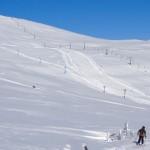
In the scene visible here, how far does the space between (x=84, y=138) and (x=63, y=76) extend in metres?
29.1

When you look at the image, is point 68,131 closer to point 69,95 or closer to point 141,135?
point 141,135

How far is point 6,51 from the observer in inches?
2520

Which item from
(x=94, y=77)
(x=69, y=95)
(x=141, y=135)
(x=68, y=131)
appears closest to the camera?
(x=141, y=135)

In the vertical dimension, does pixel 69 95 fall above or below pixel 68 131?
above

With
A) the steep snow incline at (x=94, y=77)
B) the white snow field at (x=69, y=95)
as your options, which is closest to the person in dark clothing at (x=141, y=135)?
the white snow field at (x=69, y=95)

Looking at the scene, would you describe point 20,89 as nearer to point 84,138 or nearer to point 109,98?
point 109,98

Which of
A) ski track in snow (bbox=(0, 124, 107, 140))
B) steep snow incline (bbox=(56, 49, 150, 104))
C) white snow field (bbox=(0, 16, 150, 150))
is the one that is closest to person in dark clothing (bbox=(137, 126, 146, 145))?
white snow field (bbox=(0, 16, 150, 150))

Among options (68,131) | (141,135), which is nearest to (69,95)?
(68,131)

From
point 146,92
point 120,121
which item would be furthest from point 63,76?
point 120,121

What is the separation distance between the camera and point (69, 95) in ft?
136

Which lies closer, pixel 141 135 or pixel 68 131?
pixel 141 135

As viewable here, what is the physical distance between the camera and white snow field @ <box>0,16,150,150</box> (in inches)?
913

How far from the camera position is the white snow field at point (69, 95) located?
23188 mm

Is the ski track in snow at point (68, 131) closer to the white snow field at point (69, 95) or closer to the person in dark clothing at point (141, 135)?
the white snow field at point (69, 95)
